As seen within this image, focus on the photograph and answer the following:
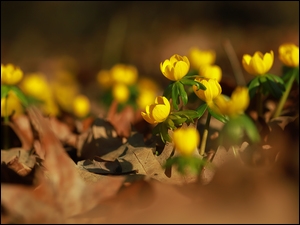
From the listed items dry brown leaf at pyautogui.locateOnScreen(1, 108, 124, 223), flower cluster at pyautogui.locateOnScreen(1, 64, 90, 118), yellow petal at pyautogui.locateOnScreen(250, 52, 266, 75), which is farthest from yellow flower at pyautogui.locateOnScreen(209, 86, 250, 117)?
flower cluster at pyautogui.locateOnScreen(1, 64, 90, 118)

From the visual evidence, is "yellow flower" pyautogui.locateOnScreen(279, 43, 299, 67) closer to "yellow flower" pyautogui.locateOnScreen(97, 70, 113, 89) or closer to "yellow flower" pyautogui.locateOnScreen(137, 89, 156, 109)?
"yellow flower" pyautogui.locateOnScreen(137, 89, 156, 109)

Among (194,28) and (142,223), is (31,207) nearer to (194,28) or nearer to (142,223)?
(142,223)

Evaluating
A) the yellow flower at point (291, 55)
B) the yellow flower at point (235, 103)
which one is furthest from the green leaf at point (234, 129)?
the yellow flower at point (291, 55)

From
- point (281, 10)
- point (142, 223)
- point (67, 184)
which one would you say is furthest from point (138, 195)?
point (281, 10)

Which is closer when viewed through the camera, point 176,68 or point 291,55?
point 176,68

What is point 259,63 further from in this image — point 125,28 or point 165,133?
point 125,28

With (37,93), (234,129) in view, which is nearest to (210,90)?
(234,129)
